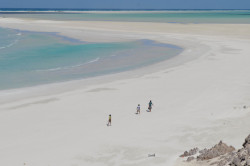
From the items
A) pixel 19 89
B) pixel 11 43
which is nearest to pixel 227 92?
pixel 19 89

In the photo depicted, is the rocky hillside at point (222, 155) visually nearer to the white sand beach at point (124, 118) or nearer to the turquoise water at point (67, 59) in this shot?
the white sand beach at point (124, 118)

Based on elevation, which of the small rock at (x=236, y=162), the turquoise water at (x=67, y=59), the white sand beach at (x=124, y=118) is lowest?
the small rock at (x=236, y=162)

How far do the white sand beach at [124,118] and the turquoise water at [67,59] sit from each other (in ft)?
11.0

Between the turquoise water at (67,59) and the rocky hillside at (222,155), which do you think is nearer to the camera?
the rocky hillside at (222,155)

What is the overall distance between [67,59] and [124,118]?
24458 millimetres

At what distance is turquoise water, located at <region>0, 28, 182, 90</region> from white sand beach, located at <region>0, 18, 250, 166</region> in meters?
3.34

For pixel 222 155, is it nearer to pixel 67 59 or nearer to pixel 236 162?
pixel 236 162

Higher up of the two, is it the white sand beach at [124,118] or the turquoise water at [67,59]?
the turquoise water at [67,59]

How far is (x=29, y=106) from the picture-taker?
22453mm

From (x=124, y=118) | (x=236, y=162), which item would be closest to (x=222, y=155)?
(x=236, y=162)

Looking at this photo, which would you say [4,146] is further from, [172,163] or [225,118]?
[225,118]

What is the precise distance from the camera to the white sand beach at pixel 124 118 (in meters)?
14.9

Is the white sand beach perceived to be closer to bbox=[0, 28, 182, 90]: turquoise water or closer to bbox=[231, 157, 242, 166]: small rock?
bbox=[231, 157, 242, 166]: small rock

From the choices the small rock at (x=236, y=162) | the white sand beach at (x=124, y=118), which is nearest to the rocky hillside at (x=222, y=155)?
the small rock at (x=236, y=162)
